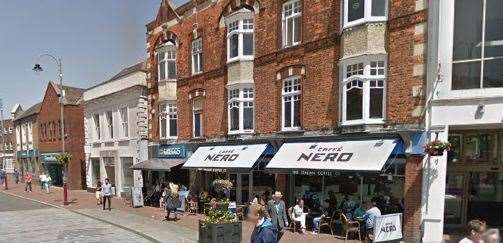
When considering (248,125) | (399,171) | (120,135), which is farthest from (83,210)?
(399,171)

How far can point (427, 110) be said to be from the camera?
10.7m

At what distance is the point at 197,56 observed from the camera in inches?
771

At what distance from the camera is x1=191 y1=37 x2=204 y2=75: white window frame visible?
19266mm

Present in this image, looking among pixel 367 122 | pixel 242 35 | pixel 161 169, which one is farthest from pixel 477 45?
pixel 161 169

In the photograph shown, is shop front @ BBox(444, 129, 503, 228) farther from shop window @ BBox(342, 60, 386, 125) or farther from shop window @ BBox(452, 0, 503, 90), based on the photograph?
shop window @ BBox(342, 60, 386, 125)

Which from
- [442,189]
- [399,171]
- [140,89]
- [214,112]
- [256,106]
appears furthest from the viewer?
[140,89]

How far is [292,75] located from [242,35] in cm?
336

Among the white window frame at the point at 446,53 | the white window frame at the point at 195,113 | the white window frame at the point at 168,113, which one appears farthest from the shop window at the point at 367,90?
the white window frame at the point at 168,113

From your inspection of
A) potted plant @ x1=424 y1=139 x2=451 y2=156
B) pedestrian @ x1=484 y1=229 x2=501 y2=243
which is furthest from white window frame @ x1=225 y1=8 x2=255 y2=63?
pedestrian @ x1=484 y1=229 x2=501 y2=243

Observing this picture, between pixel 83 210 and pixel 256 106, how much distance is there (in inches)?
421

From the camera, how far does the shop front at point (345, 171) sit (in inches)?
444

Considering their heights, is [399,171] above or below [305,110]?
below

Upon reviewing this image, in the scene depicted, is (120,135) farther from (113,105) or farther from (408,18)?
(408,18)

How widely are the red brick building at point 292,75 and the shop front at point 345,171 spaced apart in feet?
0.47
